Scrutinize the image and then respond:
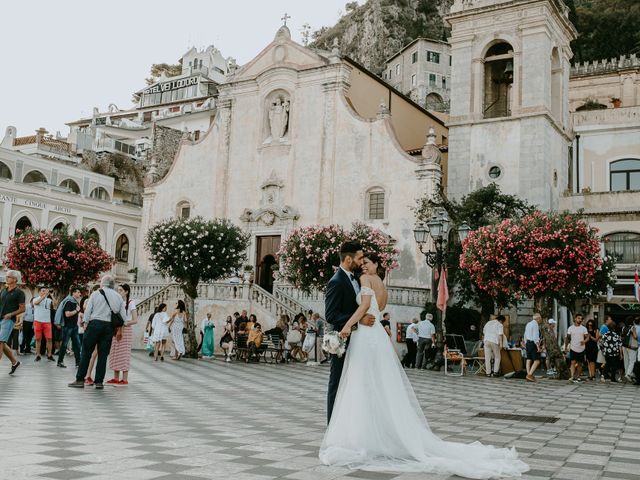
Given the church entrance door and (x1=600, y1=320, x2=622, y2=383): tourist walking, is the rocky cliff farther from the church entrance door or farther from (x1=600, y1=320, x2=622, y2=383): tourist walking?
(x1=600, y1=320, x2=622, y2=383): tourist walking

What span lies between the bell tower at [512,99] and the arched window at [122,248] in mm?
25296

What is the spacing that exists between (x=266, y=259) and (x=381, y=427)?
29.6 meters

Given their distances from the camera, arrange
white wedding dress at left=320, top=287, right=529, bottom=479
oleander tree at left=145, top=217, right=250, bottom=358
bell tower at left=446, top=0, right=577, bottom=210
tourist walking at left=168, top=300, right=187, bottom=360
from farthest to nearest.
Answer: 1. bell tower at left=446, top=0, right=577, bottom=210
2. oleander tree at left=145, top=217, right=250, bottom=358
3. tourist walking at left=168, top=300, right=187, bottom=360
4. white wedding dress at left=320, top=287, right=529, bottom=479

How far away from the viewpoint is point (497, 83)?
35844 mm

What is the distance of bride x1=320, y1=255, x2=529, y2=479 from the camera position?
19.6ft

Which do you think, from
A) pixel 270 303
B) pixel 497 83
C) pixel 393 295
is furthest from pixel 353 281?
pixel 497 83

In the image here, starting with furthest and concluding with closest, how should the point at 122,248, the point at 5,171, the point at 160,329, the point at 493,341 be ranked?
the point at 122,248 → the point at 5,171 → the point at 160,329 → the point at 493,341

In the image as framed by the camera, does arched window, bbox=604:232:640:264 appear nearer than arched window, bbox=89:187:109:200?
Yes

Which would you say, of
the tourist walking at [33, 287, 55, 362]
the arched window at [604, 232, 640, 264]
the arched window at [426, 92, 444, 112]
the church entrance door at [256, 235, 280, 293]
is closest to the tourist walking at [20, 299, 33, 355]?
the tourist walking at [33, 287, 55, 362]

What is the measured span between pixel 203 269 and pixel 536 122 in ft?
55.4

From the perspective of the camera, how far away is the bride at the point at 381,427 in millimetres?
5988

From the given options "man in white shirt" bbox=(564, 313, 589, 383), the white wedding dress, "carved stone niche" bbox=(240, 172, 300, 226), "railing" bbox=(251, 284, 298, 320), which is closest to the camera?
the white wedding dress

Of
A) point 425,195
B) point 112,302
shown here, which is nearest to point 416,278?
point 425,195

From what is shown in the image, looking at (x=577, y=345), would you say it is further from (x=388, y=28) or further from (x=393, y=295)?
(x=388, y=28)
